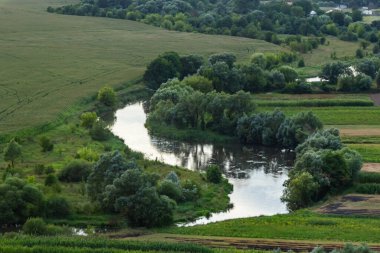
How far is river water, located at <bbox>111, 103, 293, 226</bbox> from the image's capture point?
136ft

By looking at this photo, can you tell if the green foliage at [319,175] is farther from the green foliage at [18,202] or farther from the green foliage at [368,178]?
the green foliage at [18,202]

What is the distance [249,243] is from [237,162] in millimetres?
15717

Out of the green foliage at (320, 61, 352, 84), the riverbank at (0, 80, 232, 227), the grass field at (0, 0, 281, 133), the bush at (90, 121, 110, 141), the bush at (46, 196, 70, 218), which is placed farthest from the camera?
the green foliage at (320, 61, 352, 84)

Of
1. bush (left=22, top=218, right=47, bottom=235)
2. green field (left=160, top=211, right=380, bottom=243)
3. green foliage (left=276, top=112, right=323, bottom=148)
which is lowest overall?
bush (left=22, top=218, right=47, bottom=235)

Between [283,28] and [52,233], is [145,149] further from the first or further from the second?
[283,28]

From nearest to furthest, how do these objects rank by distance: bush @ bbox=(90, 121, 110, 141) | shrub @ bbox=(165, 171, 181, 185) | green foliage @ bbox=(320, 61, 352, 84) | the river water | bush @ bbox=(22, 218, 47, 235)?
bush @ bbox=(22, 218, 47, 235), shrub @ bbox=(165, 171, 181, 185), the river water, bush @ bbox=(90, 121, 110, 141), green foliage @ bbox=(320, 61, 352, 84)

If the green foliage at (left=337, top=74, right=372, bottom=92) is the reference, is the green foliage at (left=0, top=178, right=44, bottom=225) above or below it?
below

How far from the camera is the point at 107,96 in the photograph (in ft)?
207

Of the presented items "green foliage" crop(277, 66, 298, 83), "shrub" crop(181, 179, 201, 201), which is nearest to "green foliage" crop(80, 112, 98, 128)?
"shrub" crop(181, 179, 201, 201)

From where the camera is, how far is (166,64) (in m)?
70.9

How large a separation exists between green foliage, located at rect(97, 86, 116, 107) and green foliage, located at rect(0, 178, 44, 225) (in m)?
26.7

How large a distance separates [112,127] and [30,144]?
9.99m

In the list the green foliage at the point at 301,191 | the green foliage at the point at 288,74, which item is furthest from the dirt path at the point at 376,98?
the green foliage at the point at 301,191

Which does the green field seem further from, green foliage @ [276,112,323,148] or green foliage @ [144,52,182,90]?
green foliage @ [144,52,182,90]
